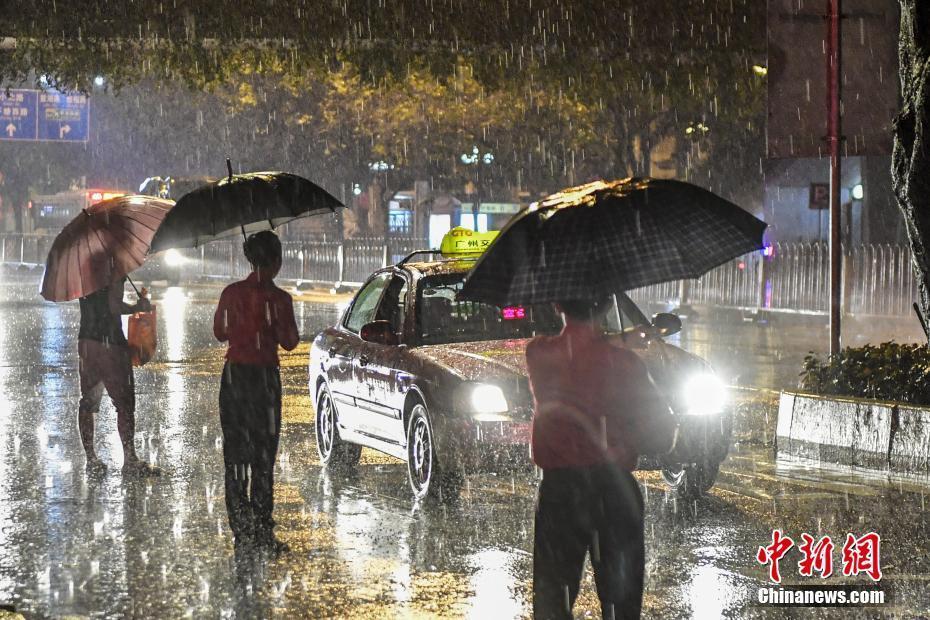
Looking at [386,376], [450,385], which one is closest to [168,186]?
[386,376]

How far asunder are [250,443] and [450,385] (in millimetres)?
1555

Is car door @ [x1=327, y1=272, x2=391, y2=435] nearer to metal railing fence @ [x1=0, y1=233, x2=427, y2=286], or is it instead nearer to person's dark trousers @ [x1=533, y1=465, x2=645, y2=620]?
person's dark trousers @ [x1=533, y1=465, x2=645, y2=620]

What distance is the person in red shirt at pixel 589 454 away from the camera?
4965 millimetres

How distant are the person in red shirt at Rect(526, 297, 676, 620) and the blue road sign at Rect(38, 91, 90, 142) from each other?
4882cm

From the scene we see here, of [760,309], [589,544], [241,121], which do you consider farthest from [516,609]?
[241,121]

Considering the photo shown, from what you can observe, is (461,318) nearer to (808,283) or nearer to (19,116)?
(808,283)

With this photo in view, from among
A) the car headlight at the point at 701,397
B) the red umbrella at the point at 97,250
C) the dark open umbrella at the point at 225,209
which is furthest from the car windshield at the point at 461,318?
the red umbrella at the point at 97,250

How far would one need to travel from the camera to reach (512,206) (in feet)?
204

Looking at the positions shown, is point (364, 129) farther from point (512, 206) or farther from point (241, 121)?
point (512, 206)

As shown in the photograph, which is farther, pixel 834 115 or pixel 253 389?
pixel 834 115

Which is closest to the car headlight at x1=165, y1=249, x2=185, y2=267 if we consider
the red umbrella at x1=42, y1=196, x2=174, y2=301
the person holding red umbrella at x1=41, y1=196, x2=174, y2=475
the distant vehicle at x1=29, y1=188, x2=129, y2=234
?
the distant vehicle at x1=29, y1=188, x2=129, y2=234

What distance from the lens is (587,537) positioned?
502cm

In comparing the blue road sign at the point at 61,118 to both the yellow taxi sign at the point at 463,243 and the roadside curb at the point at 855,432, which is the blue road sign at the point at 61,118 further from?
the roadside curb at the point at 855,432

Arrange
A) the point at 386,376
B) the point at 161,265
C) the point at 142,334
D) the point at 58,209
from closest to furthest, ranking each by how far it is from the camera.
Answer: the point at 386,376 < the point at 142,334 < the point at 161,265 < the point at 58,209
